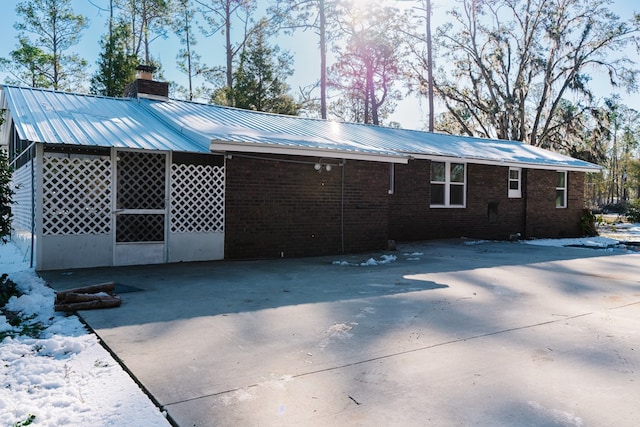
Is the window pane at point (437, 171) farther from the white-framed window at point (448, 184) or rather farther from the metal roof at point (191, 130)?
the metal roof at point (191, 130)

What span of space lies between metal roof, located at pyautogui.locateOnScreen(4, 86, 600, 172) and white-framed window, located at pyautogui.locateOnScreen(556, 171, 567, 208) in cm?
386

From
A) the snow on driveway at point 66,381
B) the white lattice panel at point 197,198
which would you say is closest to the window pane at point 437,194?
the white lattice panel at point 197,198

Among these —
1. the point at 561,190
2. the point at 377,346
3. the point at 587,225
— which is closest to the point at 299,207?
the point at 377,346

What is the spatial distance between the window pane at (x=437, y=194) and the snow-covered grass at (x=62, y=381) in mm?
11254

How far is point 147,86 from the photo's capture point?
1213cm

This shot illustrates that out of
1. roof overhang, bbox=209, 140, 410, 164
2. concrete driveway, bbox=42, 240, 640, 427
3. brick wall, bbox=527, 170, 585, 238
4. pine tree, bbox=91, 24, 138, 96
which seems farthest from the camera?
pine tree, bbox=91, 24, 138, 96

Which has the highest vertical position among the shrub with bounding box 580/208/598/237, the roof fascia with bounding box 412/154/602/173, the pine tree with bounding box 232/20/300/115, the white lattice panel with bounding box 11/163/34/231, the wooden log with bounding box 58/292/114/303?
the pine tree with bounding box 232/20/300/115

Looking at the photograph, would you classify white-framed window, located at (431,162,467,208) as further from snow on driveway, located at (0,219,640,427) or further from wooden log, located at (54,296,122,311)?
wooden log, located at (54,296,122,311)

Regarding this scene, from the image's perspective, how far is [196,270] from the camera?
26.3ft

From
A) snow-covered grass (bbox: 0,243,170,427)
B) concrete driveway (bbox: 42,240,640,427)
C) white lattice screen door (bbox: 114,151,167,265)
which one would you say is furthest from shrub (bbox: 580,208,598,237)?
snow-covered grass (bbox: 0,243,170,427)

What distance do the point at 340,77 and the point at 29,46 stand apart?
19.1 metres

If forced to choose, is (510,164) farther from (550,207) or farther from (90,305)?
(90,305)

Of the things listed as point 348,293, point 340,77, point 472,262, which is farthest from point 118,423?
point 340,77

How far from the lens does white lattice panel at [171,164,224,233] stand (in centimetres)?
894
